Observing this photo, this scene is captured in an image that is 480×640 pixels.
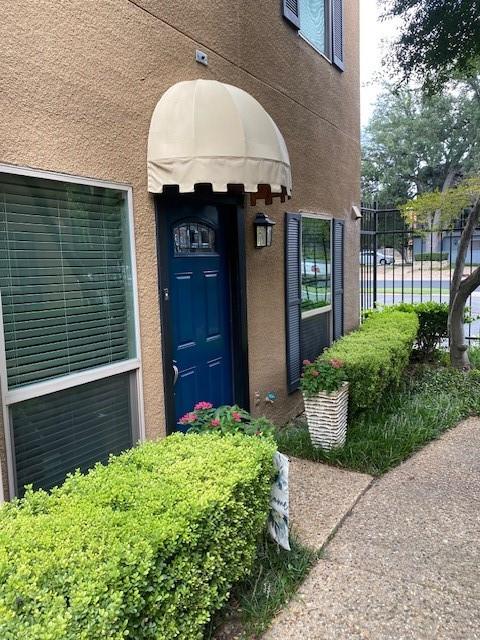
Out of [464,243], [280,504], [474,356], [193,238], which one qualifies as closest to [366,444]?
[280,504]

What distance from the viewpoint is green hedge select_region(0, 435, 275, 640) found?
163 centimetres

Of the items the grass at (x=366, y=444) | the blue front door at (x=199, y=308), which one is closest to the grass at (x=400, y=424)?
the grass at (x=366, y=444)

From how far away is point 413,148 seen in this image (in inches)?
1331

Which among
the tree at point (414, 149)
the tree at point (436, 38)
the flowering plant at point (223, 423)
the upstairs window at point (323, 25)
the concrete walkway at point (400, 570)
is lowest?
the concrete walkway at point (400, 570)

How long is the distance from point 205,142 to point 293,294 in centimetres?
284

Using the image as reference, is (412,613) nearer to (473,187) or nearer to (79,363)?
(79,363)

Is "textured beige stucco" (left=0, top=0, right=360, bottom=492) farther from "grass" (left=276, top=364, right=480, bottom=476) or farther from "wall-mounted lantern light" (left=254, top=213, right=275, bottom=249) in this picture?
"grass" (left=276, top=364, right=480, bottom=476)

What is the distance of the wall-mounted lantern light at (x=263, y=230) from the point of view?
514 centimetres

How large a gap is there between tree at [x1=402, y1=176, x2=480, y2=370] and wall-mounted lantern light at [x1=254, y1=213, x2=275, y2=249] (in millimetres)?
3684

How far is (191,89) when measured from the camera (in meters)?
3.79

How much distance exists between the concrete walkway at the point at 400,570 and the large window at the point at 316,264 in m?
2.87

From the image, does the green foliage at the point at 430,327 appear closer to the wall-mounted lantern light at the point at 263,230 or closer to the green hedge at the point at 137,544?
the wall-mounted lantern light at the point at 263,230

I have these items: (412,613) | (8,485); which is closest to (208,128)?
(8,485)

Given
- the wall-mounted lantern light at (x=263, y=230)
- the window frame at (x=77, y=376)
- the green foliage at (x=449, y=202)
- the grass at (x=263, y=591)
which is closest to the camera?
the grass at (x=263, y=591)
